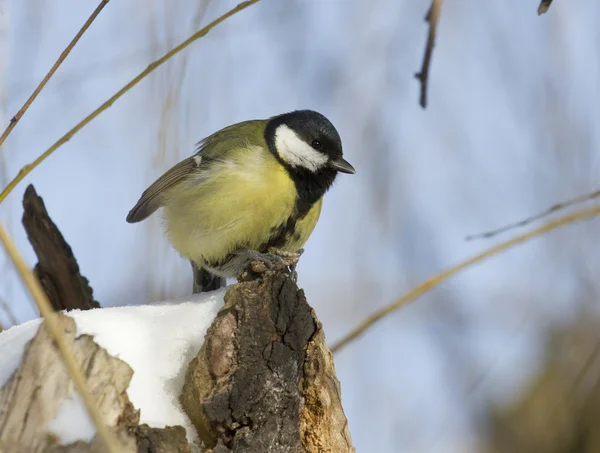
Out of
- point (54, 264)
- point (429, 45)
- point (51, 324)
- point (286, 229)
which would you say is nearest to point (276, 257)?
point (286, 229)

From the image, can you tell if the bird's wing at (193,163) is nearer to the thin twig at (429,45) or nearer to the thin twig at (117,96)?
the thin twig at (117,96)

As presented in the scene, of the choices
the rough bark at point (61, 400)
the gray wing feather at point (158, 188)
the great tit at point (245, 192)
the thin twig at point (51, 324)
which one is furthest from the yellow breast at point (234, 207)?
the thin twig at point (51, 324)

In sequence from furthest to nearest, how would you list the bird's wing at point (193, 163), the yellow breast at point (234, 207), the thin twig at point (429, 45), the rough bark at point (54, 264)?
1. the bird's wing at point (193, 163)
2. the rough bark at point (54, 264)
3. the yellow breast at point (234, 207)
4. the thin twig at point (429, 45)

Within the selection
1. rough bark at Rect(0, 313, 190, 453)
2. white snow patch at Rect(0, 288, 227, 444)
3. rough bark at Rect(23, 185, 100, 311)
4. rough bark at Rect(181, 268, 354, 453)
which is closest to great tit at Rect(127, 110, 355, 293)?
rough bark at Rect(23, 185, 100, 311)

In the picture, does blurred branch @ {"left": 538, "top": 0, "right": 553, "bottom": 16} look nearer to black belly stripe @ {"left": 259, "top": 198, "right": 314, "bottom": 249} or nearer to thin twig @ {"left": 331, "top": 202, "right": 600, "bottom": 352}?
thin twig @ {"left": 331, "top": 202, "right": 600, "bottom": 352}

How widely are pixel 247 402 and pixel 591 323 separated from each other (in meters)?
2.04

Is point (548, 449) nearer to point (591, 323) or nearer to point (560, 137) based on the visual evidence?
point (591, 323)

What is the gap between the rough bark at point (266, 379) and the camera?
5.83ft

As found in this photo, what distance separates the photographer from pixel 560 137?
2982 mm

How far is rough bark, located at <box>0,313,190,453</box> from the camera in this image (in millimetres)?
1578

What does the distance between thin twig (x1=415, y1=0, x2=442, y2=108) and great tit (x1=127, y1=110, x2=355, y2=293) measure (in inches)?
53.2

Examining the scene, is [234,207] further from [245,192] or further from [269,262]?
[269,262]

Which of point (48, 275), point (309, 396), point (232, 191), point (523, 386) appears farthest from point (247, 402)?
point (523, 386)

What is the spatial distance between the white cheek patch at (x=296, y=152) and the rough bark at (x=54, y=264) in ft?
2.97
